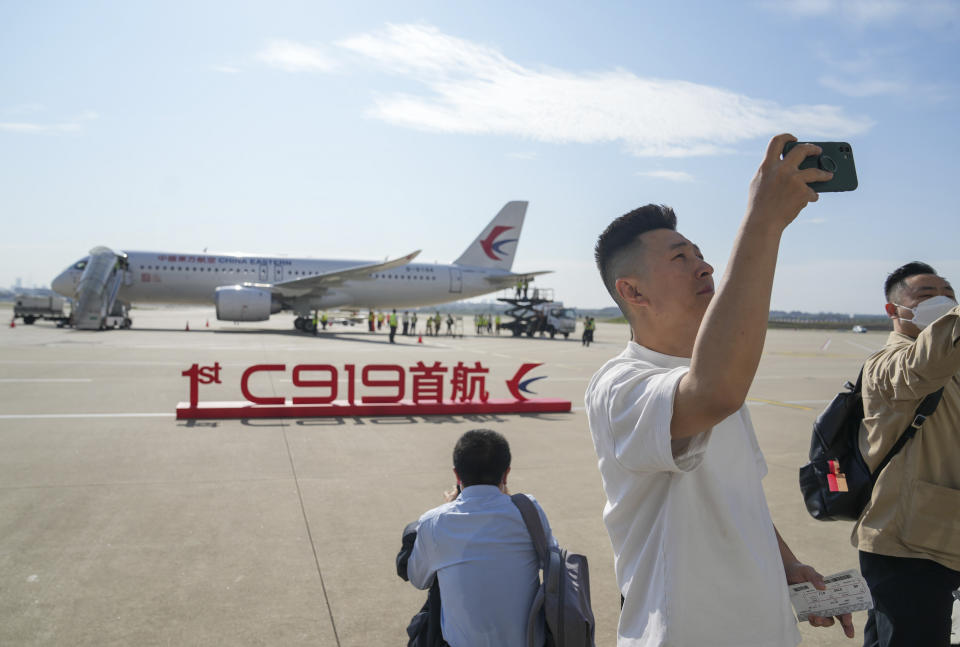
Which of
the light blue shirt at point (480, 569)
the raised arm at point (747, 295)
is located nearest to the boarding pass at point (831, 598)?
the light blue shirt at point (480, 569)

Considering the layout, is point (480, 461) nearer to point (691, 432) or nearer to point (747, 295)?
point (691, 432)

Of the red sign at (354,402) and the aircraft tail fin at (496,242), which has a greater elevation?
the aircraft tail fin at (496,242)

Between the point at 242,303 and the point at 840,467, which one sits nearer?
the point at 840,467

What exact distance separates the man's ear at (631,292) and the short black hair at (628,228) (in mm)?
52

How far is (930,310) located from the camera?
2.69 metres

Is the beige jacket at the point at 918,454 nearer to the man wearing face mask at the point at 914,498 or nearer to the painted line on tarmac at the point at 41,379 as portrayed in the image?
the man wearing face mask at the point at 914,498

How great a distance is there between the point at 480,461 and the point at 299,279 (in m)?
28.5

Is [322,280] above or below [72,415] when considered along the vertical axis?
above

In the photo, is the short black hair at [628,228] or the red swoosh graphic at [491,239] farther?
the red swoosh graphic at [491,239]

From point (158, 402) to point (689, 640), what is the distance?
10.1 meters

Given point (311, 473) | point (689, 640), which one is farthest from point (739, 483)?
point (311, 473)

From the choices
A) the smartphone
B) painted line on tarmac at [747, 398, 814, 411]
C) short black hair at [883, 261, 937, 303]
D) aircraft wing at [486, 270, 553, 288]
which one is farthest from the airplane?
the smartphone

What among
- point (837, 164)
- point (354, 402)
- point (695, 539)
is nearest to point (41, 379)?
point (354, 402)

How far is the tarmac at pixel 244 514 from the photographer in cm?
349
